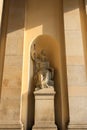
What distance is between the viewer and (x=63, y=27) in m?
9.59

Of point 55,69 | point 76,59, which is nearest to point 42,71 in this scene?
point 55,69

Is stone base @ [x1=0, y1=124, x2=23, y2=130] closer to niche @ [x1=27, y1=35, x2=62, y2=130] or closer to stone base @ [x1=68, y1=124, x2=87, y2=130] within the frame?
niche @ [x1=27, y1=35, x2=62, y2=130]

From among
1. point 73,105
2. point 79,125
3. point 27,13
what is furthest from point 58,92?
point 27,13

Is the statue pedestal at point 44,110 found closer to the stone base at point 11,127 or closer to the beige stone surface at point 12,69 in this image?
the stone base at point 11,127

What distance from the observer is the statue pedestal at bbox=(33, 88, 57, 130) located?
7806 millimetres

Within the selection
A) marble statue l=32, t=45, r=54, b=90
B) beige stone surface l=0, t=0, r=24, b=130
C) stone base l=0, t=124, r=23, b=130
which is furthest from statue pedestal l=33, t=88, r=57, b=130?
beige stone surface l=0, t=0, r=24, b=130

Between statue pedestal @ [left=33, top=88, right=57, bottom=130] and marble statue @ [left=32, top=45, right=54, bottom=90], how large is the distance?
33cm

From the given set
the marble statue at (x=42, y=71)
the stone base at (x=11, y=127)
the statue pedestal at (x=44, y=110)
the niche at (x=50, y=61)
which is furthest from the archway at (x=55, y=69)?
the stone base at (x=11, y=127)

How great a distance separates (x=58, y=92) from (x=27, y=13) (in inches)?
155

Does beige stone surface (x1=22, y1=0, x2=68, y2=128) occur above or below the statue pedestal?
above

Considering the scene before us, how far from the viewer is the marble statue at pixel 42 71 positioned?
8602 mm

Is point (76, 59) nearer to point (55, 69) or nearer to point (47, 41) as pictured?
point (55, 69)

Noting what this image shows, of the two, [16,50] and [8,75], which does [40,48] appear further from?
[8,75]

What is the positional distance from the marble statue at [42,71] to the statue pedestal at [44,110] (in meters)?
0.33
